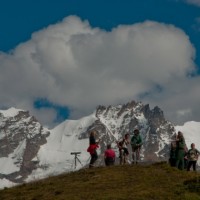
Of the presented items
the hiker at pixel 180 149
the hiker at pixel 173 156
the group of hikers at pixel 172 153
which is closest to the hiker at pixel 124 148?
the group of hikers at pixel 172 153

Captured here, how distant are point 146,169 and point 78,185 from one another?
5.97 m

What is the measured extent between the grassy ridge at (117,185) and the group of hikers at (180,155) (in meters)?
1.15

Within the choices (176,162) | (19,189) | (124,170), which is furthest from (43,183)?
(176,162)

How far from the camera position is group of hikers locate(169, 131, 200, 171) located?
1988 inches

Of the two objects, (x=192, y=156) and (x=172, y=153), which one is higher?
(x=192, y=156)

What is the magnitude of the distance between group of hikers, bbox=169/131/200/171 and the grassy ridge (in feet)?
3.79

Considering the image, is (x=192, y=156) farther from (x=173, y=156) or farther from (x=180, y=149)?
(x=180, y=149)

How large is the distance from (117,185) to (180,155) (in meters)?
8.44

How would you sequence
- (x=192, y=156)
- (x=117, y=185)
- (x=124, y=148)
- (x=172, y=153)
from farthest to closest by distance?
(x=124, y=148) → (x=192, y=156) → (x=172, y=153) → (x=117, y=185)

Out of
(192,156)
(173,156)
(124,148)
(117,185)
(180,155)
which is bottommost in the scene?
(117,185)

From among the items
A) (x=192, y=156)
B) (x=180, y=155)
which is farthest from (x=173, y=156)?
(x=192, y=156)

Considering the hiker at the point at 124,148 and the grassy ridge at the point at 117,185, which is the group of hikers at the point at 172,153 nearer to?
the hiker at the point at 124,148

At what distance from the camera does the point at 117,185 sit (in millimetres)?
43562

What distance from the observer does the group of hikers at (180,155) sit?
5049 cm
